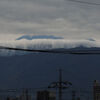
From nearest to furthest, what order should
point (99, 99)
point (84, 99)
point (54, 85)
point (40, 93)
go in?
point (54, 85) < point (99, 99) < point (40, 93) < point (84, 99)

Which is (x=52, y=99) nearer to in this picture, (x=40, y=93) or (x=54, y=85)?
(x=40, y=93)

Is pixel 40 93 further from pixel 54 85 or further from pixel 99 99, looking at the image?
pixel 54 85

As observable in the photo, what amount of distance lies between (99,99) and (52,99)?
36.0 meters

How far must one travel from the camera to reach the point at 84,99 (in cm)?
16862

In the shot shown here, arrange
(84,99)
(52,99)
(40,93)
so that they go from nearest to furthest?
(40,93), (52,99), (84,99)

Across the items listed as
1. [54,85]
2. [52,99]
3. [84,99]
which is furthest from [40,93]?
[84,99]

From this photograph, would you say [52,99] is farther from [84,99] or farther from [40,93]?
[84,99]

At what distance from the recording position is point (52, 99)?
125625 millimetres

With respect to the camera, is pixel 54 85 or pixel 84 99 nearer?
pixel 54 85

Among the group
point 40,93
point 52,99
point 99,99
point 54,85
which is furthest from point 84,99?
point 54,85

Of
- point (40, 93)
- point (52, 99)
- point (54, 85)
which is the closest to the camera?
point (54, 85)

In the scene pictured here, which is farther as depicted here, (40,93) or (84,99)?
(84,99)

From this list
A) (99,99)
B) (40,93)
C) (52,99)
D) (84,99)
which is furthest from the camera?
(84,99)

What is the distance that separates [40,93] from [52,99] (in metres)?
17.4
